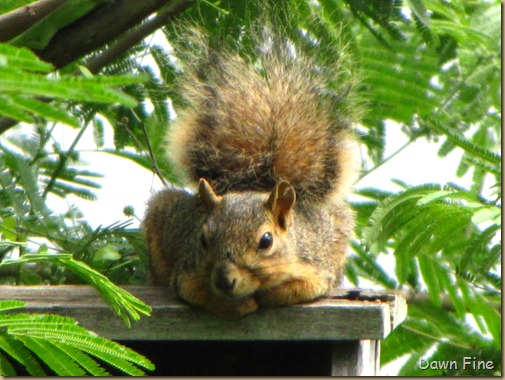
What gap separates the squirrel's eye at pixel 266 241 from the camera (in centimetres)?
267

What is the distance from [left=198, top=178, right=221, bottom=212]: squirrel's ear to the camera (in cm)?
278

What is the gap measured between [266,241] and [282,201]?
6.8 inches

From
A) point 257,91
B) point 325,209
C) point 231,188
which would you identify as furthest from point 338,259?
point 257,91

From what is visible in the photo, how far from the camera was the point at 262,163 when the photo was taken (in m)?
3.09

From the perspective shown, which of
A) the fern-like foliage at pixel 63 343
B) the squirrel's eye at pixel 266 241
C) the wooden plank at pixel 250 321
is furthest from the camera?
the squirrel's eye at pixel 266 241

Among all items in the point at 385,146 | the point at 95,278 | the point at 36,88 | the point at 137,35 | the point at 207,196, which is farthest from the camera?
the point at 385,146

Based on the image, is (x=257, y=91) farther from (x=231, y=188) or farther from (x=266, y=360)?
(x=266, y=360)

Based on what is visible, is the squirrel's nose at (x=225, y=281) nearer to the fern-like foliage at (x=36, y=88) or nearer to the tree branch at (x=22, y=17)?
the tree branch at (x=22, y=17)

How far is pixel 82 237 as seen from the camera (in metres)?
3.10

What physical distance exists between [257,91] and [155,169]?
0.48 metres

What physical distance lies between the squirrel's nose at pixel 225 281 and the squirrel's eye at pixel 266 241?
0.25m

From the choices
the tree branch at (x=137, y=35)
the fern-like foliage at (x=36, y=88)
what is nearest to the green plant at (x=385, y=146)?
the tree branch at (x=137, y=35)

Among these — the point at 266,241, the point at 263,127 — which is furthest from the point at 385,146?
the point at 266,241

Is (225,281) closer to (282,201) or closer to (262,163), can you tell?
(282,201)
